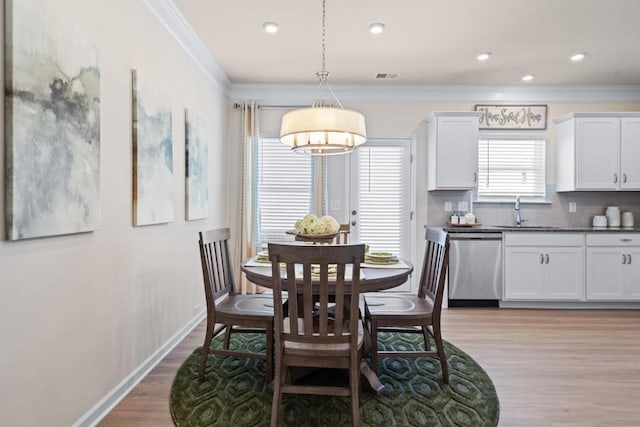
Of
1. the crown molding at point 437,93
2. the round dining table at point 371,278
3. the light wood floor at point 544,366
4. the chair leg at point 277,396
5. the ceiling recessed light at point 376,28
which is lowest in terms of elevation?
the light wood floor at point 544,366

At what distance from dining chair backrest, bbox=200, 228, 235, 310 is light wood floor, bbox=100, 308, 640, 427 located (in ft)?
2.07

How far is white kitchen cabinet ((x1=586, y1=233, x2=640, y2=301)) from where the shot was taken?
4.31 m

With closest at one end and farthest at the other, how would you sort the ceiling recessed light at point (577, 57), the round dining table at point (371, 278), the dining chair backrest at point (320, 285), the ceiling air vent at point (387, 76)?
the dining chair backrest at point (320, 285), the round dining table at point (371, 278), the ceiling recessed light at point (577, 57), the ceiling air vent at point (387, 76)

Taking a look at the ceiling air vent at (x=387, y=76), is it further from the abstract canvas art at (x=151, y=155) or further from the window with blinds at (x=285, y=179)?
the abstract canvas art at (x=151, y=155)

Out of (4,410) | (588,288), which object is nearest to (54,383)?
(4,410)

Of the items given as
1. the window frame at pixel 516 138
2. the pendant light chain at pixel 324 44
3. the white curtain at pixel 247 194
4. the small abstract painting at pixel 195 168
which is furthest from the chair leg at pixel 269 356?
the window frame at pixel 516 138

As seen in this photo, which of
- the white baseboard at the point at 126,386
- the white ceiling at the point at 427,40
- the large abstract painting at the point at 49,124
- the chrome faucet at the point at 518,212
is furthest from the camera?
the chrome faucet at the point at 518,212

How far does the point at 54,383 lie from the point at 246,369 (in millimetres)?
1211

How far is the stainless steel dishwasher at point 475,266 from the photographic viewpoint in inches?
173

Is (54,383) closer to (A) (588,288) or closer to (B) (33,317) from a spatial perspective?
(B) (33,317)

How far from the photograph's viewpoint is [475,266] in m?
4.40

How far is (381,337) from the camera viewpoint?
11.1ft

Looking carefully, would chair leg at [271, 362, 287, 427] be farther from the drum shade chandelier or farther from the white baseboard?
the drum shade chandelier

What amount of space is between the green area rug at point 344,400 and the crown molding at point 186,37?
2.54 m
